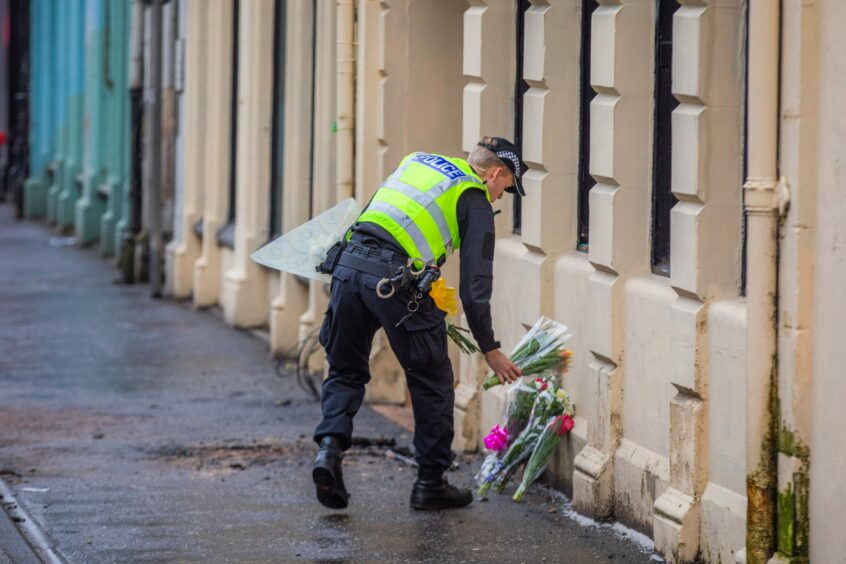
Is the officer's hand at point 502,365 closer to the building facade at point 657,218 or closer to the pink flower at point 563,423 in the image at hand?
the building facade at point 657,218

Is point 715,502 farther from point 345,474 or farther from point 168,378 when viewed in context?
point 168,378

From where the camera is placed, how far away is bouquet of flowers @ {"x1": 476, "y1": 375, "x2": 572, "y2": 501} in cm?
803

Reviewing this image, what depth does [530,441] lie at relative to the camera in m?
8.12

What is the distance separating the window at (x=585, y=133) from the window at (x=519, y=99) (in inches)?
22.7

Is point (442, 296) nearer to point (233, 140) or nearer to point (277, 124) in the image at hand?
point (277, 124)

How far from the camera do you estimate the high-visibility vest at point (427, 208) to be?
7488 mm

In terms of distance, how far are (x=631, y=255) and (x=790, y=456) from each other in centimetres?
175

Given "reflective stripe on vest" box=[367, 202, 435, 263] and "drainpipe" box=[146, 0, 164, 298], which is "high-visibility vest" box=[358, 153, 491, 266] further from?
"drainpipe" box=[146, 0, 164, 298]

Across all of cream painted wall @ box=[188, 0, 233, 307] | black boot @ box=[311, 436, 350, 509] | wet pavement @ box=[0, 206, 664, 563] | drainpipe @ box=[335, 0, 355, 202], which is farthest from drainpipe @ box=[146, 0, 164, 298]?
black boot @ box=[311, 436, 350, 509]

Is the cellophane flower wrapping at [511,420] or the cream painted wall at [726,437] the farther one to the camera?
the cellophane flower wrapping at [511,420]

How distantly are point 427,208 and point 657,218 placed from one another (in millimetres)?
945

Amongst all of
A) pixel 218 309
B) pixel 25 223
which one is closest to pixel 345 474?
pixel 218 309

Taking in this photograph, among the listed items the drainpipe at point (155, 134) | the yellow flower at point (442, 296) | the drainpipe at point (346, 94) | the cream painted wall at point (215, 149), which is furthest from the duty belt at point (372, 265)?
the drainpipe at point (155, 134)

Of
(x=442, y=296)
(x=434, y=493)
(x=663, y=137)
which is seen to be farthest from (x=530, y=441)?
(x=663, y=137)
